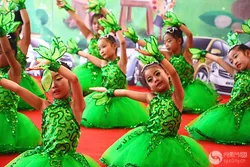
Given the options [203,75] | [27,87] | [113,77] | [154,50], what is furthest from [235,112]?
[203,75]

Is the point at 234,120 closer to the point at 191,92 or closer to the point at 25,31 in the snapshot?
the point at 191,92

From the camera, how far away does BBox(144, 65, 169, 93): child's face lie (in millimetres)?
4371

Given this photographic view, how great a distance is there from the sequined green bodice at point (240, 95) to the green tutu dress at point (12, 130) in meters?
1.87

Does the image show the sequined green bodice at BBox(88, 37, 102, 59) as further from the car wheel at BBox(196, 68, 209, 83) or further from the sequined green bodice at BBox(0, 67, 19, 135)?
the sequined green bodice at BBox(0, 67, 19, 135)

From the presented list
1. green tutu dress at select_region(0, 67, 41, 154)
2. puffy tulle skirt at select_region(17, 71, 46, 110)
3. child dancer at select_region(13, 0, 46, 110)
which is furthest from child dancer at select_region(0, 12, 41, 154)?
puffy tulle skirt at select_region(17, 71, 46, 110)

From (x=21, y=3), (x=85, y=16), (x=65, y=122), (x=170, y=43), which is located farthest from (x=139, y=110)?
(x=85, y=16)

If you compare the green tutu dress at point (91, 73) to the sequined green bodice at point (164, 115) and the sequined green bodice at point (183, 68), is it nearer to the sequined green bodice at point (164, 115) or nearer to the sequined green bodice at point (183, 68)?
the sequined green bodice at point (183, 68)

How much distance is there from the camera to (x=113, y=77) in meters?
6.27

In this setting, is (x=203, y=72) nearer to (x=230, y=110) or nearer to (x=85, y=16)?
(x=85, y=16)

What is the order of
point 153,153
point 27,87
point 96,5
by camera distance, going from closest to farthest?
point 153,153 → point 96,5 → point 27,87

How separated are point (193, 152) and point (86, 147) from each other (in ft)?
3.98

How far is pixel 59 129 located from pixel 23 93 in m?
0.36

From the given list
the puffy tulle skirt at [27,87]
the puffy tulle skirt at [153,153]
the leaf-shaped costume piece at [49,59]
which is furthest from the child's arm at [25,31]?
the leaf-shaped costume piece at [49,59]

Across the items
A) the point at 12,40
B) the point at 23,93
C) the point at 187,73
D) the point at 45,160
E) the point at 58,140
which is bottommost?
the point at 187,73
